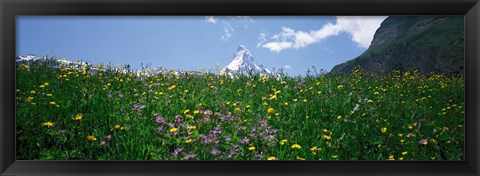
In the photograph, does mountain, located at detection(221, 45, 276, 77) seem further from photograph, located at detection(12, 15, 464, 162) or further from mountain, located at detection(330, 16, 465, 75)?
mountain, located at detection(330, 16, 465, 75)

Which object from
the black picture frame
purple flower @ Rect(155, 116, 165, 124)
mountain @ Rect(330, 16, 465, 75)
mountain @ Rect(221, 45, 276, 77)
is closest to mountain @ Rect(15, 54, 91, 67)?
the black picture frame

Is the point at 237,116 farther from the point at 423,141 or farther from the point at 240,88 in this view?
the point at 423,141

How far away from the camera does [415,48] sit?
9.86ft

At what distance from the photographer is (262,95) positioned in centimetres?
290

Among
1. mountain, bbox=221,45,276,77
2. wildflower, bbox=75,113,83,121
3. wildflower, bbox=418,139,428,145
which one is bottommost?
wildflower, bbox=418,139,428,145

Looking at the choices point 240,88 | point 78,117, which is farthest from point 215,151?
point 78,117

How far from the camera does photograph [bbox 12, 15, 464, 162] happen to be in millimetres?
2428

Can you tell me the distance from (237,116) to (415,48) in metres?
1.42

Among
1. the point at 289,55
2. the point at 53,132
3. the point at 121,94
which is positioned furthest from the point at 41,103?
the point at 289,55

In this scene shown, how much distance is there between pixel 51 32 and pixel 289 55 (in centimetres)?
156

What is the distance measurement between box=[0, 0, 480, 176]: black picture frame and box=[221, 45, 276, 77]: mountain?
0.53 meters
